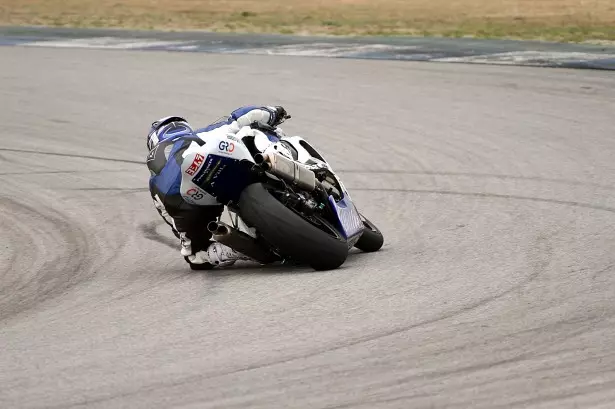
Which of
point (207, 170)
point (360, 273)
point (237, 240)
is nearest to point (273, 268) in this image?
point (237, 240)

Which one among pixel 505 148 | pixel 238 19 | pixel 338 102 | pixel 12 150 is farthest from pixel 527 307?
pixel 238 19

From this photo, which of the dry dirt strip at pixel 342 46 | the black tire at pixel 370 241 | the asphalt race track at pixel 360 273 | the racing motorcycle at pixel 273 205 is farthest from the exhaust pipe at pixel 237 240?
the dry dirt strip at pixel 342 46

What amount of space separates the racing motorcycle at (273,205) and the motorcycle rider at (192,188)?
81 mm

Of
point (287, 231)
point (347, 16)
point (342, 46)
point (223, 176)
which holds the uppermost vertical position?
point (223, 176)

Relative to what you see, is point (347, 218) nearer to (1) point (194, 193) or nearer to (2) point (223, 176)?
(2) point (223, 176)

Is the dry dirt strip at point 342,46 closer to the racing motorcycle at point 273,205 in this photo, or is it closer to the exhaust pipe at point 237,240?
the racing motorcycle at point 273,205

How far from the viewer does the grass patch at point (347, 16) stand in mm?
20062

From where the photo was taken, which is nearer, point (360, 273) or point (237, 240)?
point (360, 273)

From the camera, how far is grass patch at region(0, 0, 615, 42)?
790 inches

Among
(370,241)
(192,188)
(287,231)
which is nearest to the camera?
(287,231)

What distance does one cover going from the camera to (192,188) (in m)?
6.98

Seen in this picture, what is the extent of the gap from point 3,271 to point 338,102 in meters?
7.07

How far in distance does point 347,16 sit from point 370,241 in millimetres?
16324

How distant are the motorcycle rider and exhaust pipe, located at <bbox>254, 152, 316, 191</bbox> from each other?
33 cm
